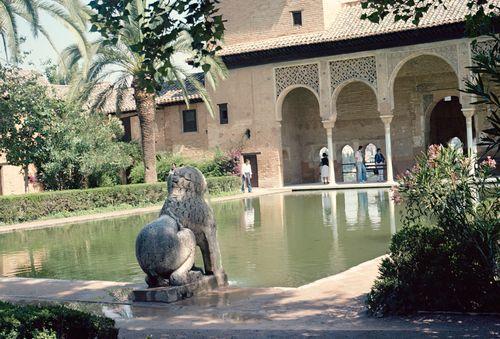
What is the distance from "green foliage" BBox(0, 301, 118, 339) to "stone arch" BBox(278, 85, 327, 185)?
27665 mm

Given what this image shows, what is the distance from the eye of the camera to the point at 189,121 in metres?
33.4

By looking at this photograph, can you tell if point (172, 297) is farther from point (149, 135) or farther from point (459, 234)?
point (149, 135)

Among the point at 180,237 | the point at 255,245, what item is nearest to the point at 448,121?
the point at 255,245

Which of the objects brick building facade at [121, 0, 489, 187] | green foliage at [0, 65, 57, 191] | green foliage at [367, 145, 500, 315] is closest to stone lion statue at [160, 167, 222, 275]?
green foliage at [367, 145, 500, 315]

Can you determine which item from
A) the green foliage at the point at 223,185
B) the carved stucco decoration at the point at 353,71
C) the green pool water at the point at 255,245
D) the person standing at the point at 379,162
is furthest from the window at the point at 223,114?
the green pool water at the point at 255,245

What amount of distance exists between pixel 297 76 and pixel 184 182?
23205mm

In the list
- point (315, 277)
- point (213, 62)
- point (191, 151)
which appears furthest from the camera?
point (191, 151)

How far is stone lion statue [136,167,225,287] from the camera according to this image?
277 inches

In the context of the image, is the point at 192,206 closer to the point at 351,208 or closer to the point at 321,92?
the point at 351,208

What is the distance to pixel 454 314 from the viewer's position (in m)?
5.78

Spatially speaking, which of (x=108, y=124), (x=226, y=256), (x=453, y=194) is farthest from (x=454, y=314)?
(x=108, y=124)

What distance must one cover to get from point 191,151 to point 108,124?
460 cm

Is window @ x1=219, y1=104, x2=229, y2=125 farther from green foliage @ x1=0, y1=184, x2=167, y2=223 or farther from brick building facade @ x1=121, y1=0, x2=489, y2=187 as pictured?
green foliage @ x1=0, y1=184, x2=167, y2=223

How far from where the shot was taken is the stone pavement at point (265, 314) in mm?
5352
